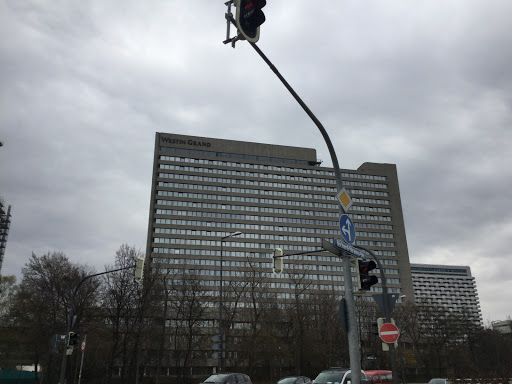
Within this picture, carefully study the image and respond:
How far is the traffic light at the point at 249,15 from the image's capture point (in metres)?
5.13

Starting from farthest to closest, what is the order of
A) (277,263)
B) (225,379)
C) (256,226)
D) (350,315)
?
(256,226)
(225,379)
(277,263)
(350,315)

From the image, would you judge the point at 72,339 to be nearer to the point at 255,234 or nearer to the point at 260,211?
the point at 255,234

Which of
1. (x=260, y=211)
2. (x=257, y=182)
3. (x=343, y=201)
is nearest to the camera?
(x=343, y=201)

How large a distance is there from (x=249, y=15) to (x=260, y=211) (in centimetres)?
10697

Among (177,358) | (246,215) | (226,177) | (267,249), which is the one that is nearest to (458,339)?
(177,358)

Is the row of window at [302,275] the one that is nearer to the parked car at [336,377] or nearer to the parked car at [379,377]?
the parked car at [379,377]

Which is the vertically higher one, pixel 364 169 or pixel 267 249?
pixel 364 169

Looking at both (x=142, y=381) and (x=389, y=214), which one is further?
(x=389, y=214)

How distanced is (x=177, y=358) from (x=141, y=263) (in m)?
30.3

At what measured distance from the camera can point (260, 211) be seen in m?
112

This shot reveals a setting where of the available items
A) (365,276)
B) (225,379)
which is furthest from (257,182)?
(365,276)

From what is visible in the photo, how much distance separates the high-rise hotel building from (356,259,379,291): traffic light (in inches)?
3370

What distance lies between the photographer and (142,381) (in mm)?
44688

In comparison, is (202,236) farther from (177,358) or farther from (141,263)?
(141,263)
